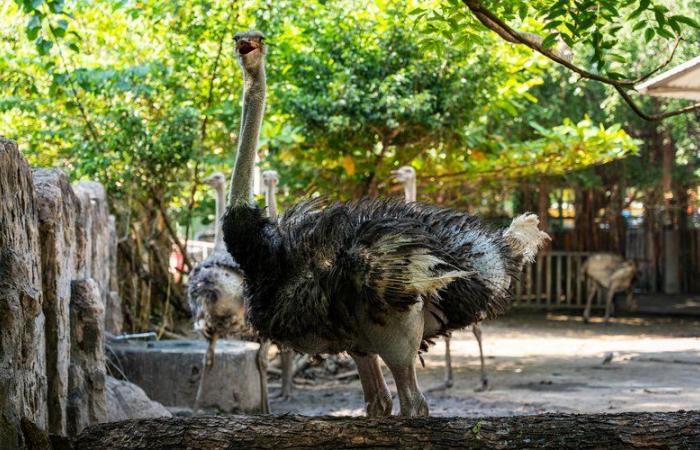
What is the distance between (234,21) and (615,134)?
414 cm

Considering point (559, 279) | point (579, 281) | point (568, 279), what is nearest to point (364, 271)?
point (579, 281)

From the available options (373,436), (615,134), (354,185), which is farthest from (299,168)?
(373,436)

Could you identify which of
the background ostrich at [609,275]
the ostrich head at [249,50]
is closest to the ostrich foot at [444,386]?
the ostrich head at [249,50]

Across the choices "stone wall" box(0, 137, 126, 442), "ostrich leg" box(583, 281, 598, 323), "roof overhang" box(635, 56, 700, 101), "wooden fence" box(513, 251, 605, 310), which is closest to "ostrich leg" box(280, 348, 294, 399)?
"stone wall" box(0, 137, 126, 442)

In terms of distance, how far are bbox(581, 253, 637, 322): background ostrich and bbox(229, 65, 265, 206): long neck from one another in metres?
11.1

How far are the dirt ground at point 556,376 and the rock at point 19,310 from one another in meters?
3.80

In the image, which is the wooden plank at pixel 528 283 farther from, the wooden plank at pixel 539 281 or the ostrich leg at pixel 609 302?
the ostrich leg at pixel 609 302

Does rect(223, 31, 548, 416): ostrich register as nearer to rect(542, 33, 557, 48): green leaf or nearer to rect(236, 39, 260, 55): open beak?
rect(236, 39, 260, 55): open beak

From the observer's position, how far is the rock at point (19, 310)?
3.50 meters

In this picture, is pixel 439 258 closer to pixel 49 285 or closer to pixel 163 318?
pixel 49 285

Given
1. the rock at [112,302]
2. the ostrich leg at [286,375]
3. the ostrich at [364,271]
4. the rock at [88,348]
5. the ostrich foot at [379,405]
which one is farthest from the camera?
the ostrich leg at [286,375]

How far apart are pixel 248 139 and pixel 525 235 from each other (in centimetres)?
168

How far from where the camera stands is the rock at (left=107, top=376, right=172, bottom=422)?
5.67 metres

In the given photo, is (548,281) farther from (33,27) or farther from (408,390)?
(33,27)
